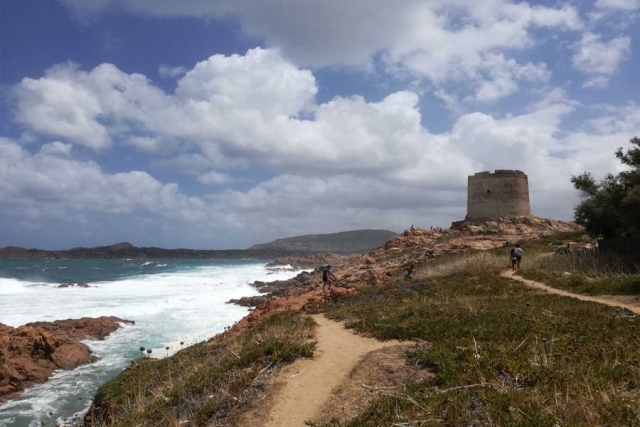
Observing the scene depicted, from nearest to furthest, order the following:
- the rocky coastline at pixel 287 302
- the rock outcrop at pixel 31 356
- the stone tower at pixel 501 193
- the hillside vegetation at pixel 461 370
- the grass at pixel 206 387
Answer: the hillside vegetation at pixel 461 370
the grass at pixel 206 387
the rock outcrop at pixel 31 356
the rocky coastline at pixel 287 302
the stone tower at pixel 501 193

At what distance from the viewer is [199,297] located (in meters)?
36.5

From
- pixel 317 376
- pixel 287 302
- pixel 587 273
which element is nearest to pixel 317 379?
pixel 317 376

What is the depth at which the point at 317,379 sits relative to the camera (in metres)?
7.06

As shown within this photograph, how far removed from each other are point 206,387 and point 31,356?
12.4 m

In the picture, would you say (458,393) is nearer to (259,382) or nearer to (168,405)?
(259,382)

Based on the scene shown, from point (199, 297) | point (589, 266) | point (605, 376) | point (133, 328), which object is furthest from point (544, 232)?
point (605, 376)

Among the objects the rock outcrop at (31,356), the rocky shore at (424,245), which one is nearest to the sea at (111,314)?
the rock outcrop at (31,356)

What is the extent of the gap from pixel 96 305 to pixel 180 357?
77.4 ft

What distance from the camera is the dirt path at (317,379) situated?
19.5 ft

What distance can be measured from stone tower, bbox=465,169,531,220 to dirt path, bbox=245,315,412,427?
32.8 m

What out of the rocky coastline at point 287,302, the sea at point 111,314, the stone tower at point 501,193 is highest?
the stone tower at point 501,193

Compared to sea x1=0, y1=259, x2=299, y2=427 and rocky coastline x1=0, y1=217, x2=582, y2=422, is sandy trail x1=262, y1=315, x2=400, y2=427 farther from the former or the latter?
sea x1=0, y1=259, x2=299, y2=427

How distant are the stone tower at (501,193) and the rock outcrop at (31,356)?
3233 centimetres

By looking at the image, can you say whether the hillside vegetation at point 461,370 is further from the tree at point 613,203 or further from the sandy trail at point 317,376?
the tree at point 613,203
